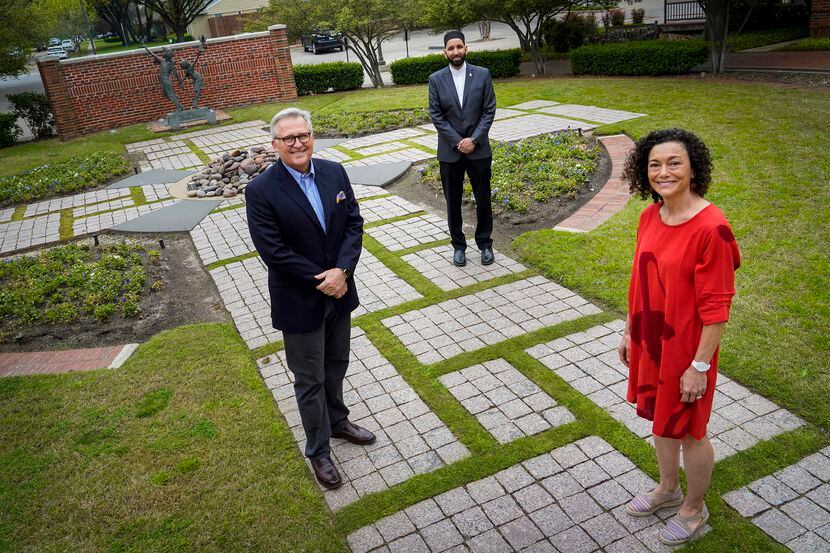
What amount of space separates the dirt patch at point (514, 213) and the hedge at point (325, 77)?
38.6ft

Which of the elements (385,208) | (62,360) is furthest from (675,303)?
(385,208)

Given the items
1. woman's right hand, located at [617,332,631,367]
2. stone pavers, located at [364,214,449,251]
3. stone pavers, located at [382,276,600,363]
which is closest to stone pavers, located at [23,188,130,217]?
stone pavers, located at [364,214,449,251]

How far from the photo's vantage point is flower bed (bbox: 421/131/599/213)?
8.20 m

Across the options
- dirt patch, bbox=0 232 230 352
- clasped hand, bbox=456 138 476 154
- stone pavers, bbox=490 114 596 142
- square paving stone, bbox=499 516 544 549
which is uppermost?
clasped hand, bbox=456 138 476 154

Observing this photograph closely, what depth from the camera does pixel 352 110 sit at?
16.1 meters

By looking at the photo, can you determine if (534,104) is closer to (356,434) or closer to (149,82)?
(149,82)

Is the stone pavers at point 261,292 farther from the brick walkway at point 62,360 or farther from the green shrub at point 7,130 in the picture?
the green shrub at point 7,130

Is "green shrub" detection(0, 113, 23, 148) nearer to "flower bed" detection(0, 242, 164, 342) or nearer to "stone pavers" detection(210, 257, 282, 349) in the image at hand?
"flower bed" detection(0, 242, 164, 342)

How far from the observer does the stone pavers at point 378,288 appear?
237 inches

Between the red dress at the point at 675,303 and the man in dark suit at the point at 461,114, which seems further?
the man in dark suit at the point at 461,114

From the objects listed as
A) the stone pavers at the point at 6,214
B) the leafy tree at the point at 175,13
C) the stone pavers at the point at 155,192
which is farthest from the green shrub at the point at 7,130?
the leafy tree at the point at 175,13

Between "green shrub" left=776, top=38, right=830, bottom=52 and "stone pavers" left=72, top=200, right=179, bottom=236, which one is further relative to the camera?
"green shrub" left=776, top=38, right=830, bottom=52

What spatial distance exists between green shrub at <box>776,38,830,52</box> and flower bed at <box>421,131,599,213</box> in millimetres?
10777

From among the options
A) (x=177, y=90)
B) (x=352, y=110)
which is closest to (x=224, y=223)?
(x=352, y=110)
